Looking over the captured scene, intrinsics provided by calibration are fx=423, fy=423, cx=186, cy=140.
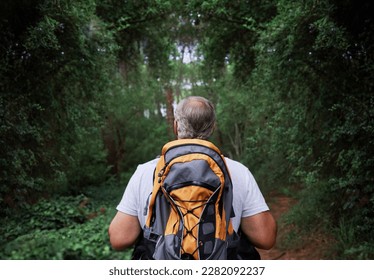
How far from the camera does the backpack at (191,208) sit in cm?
194

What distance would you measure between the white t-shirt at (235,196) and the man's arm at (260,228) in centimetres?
3

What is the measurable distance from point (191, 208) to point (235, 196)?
9.1 inches

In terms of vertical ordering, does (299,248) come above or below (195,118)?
below

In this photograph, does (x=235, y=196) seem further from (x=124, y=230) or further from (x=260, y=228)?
(x=124, y=230)

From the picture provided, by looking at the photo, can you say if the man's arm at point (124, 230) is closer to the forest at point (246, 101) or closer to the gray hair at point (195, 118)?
the gray hair at point (195, 118)

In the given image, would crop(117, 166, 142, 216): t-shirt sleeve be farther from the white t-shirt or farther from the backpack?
the backpack

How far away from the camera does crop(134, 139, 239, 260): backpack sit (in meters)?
1.94

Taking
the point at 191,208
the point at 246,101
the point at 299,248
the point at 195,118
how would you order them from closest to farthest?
1. the point at 191,208
2. the point at 195,118
3. the point at 299,248
4. the point at 246,101

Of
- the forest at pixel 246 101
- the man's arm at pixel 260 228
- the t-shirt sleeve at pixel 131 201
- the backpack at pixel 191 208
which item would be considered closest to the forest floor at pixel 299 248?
the forest at pixel 246 101

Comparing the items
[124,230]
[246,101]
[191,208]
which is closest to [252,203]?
[191,208]

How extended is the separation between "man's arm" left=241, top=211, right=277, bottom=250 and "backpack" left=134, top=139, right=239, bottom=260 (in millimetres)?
102

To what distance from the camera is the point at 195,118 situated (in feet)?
6.72

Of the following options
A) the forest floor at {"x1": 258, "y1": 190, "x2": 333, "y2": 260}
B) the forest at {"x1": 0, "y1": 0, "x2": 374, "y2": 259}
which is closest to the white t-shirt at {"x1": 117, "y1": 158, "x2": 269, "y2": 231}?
the forest at {"x1": 0, "y1": 0, "x2": 374, "y2": 259}
